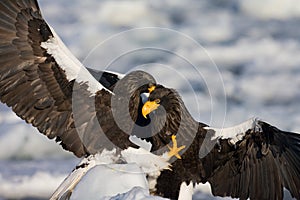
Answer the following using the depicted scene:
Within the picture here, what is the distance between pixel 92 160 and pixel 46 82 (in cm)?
163

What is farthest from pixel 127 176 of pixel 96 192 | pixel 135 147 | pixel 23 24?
pixel 23 24

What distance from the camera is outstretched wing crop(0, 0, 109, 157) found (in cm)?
1188

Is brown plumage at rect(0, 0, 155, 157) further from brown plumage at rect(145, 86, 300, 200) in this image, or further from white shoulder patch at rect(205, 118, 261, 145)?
white shoulder patch at rect(205, 118, 261, 145)

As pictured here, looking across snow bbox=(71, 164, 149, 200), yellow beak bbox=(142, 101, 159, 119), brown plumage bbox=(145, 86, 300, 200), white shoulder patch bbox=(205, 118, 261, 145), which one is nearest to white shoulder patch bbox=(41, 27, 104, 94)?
yellow beak bbox=(142, 101, 159, 119)

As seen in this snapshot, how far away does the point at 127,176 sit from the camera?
27.4ft

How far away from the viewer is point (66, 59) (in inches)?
465

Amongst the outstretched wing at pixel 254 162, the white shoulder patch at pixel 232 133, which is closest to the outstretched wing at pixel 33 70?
the white shoulder patch at pixel 232 133

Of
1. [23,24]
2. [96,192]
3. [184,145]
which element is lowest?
[96,192]

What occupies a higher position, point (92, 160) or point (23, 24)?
point (23, 24)

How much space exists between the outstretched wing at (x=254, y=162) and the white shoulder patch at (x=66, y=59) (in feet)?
8.86

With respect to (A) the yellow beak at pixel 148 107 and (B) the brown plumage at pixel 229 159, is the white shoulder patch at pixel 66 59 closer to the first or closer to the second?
(A) the yellow beak at pixel 148 107

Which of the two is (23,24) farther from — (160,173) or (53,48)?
(160,173)

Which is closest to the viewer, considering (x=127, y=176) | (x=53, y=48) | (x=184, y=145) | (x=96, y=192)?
(x=96, y=192)

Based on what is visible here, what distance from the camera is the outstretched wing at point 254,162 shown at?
1260 cm
